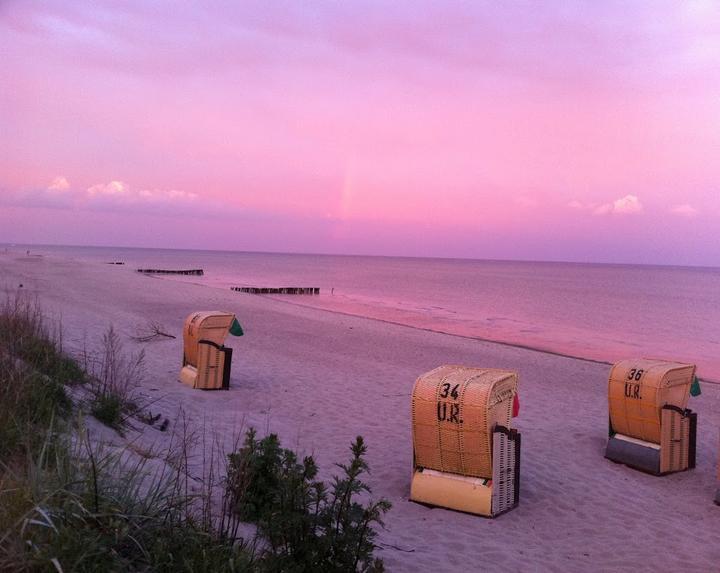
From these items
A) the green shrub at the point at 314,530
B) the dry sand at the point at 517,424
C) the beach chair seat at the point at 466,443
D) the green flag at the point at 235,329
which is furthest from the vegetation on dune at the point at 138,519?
the green flag at the point at 235,329

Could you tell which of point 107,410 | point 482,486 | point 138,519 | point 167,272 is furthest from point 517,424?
point 167,272

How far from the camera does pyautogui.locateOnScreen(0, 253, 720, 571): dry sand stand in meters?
4.87

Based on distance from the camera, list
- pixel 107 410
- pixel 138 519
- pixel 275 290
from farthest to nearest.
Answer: pixel 275 290 < pixel 107 410 < pixel 138 519

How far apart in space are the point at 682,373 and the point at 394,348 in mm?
10232

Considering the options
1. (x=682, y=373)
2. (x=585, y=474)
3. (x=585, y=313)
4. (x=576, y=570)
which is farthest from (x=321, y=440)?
(x=585, y=313)

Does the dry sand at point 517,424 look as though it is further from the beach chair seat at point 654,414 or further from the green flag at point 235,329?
the green flag at point 235,329

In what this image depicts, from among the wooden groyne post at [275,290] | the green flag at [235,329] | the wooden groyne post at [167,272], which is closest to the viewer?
the green flag at [235,329]

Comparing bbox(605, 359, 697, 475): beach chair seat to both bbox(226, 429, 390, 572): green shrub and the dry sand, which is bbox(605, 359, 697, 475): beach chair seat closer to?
the dry sand

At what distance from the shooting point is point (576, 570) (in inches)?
179

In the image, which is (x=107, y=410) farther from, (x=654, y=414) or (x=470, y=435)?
(x=654, y=414)

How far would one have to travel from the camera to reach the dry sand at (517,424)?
4.87m

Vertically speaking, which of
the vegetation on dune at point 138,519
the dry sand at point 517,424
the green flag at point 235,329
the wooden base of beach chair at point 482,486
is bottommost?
the dry sand at point 517,424

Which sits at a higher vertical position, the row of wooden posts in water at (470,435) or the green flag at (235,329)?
the green flag at (235,329)

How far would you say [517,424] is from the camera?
899cm
